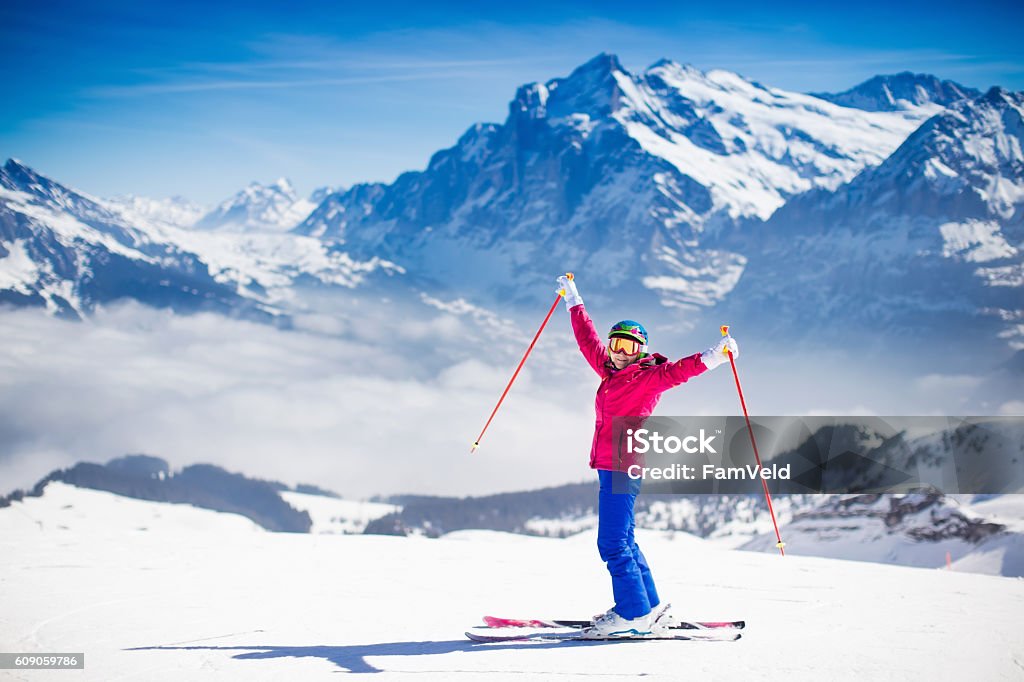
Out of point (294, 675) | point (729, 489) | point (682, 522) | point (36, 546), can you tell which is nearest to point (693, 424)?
point (729, 489)

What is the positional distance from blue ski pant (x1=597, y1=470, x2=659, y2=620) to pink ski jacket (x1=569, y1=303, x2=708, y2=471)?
195 millimetres

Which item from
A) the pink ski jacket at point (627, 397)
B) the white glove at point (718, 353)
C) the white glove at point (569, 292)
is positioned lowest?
the pink ski jacket at point (627, 397)

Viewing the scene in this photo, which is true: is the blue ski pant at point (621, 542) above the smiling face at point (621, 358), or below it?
below

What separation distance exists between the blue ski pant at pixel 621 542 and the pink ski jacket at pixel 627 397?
0.20 m

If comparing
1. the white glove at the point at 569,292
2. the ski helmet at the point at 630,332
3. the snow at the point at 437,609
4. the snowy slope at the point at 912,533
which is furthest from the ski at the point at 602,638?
the snowy slope at the point at 912,533

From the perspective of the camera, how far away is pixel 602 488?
8.47 m

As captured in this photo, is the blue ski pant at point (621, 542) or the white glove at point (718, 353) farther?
the blue ski pant at point (621, 542)

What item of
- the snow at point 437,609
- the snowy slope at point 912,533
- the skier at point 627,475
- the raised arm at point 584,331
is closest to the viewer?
the snow at point 437,609

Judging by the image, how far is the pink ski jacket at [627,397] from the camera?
8.14 metres

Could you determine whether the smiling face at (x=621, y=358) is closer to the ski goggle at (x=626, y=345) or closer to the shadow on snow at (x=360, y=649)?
the ski goggle at (x=626, y=345)

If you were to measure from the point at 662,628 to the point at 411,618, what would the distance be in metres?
3.00

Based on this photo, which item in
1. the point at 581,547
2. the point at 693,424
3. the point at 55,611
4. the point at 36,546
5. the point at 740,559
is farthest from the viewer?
the point at 581,547

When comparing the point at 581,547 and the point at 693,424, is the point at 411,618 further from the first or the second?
the point at 581,547

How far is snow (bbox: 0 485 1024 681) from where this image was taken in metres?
7.12
